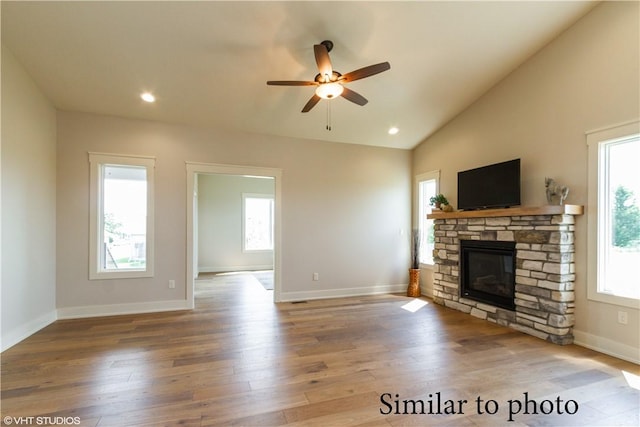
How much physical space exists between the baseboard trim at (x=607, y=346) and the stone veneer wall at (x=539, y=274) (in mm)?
95

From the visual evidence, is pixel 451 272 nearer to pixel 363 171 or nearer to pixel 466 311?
pixel 466 311

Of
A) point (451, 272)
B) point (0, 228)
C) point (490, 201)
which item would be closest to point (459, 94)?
point (490, 201)

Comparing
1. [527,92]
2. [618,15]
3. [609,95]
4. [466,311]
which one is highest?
[618,15]

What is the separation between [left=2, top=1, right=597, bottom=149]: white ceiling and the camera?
283cm

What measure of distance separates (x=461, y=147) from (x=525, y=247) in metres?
1.88

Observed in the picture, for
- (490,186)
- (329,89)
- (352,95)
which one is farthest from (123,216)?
(490,186)

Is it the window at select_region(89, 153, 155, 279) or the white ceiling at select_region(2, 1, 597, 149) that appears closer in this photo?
the white ceiling at select_region(2, 1, 597, 149)

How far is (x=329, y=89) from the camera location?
2.87 metres

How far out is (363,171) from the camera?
5594 mm

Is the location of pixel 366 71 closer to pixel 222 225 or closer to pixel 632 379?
pixel 632 379

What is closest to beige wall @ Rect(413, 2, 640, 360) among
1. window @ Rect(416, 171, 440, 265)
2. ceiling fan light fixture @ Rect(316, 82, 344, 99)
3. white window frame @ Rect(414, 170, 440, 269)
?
window @ Rect(416, 171, 440, 265)

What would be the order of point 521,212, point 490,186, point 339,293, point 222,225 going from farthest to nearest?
point 222,225, point 339,293, point 490,186, point 521,212

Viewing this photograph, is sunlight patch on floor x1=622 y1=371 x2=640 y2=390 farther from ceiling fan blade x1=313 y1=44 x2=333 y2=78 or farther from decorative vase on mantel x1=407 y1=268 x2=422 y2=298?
ceiling fan blade x1=313 y1=44 x2=333 y2=78

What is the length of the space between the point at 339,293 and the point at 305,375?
2.87 meters
